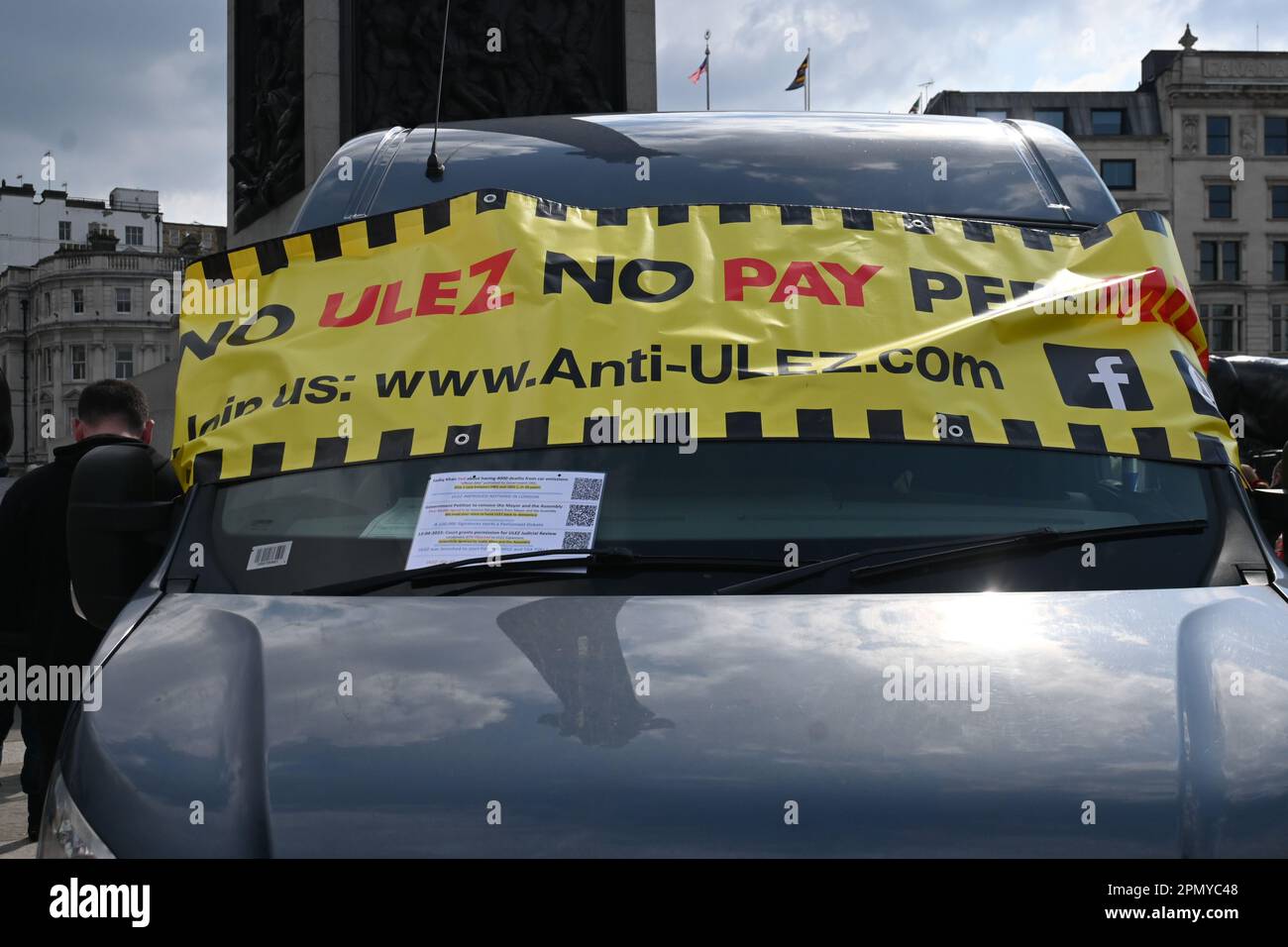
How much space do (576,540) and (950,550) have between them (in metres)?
0.67

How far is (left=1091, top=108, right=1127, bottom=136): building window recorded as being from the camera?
63.8m

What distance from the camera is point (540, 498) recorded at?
254cm

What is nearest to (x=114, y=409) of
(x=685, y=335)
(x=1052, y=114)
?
(x=685, y=335)

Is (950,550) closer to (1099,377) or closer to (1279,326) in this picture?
(1099,377)

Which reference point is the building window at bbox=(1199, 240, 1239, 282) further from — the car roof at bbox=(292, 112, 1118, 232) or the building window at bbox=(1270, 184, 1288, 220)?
the car roof at bbox=(292, 112, 1118, 232)

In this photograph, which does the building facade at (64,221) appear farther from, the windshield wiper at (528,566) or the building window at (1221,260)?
the windshield wiper at (528,566)

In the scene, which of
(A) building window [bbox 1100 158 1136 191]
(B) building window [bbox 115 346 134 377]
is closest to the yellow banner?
(A) building window [bbox 1100 158 1136 191]

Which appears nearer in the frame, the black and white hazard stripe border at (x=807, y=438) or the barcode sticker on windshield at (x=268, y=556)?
the barcode sticker on windshield at (x=268, y=556)

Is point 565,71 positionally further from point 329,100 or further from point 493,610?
point 493,610

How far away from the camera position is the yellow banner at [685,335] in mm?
2697

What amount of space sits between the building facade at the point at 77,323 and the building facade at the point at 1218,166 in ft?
165

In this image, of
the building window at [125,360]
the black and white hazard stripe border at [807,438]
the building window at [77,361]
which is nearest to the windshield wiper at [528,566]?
the black and white hazard stripe border at [807,438]

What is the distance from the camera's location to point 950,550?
237cm
